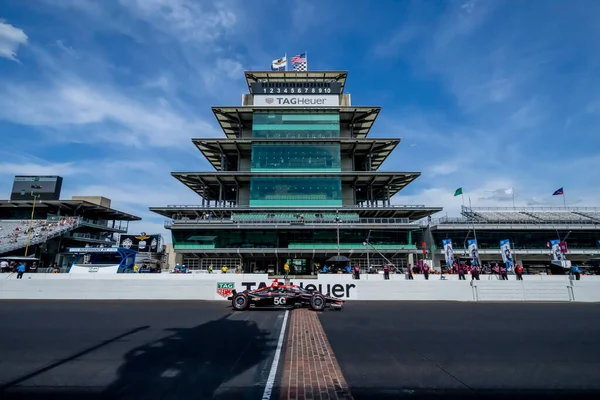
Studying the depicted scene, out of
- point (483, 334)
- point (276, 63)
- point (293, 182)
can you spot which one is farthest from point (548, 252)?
point (276, 63)

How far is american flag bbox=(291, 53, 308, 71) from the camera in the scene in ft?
168

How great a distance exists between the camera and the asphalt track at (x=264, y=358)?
4.83 m

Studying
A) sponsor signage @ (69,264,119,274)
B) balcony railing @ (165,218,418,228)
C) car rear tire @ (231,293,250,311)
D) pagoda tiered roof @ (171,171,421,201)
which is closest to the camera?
car rear tire @ (231,293,250,311)

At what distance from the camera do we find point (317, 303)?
14.8 meters

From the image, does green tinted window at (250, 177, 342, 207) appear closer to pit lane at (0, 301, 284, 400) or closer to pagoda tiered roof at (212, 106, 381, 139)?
pagoda tiered roof at (212, 106, 381, 139)

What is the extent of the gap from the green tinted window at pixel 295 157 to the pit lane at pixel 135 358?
36.0m

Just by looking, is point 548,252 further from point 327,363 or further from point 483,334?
point 327,363

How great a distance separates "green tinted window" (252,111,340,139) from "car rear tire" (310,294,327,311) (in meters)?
35.5

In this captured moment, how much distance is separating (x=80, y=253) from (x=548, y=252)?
2315 inches

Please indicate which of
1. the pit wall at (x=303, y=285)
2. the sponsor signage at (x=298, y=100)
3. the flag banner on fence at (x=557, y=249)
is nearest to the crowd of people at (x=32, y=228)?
the pit wall at (x=303, y=285)

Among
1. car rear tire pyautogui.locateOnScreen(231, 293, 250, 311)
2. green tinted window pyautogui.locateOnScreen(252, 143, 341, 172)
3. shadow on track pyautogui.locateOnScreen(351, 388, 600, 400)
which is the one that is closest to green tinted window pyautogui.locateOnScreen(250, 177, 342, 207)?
green tinted window pyautogui.locateOnScreen(252, 143, 341, 172)

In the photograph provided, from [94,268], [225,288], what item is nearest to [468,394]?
[225,288]

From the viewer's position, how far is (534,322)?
11180 millimetres

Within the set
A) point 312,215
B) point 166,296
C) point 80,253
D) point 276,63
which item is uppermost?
point 276,63
